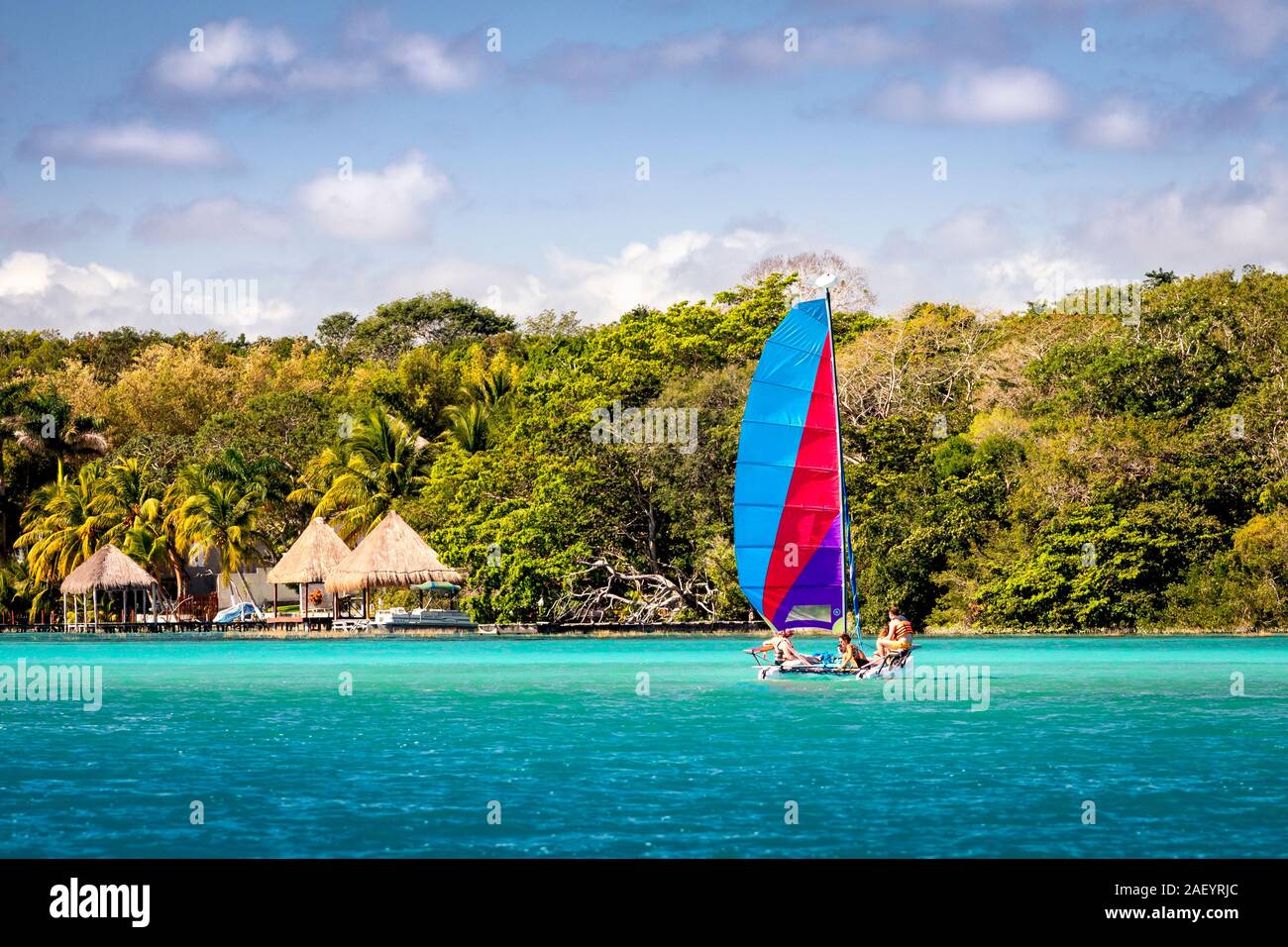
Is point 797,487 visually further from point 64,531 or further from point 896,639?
point 64,531

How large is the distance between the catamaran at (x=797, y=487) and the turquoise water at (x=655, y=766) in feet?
4.40

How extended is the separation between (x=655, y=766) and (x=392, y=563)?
2560 cm

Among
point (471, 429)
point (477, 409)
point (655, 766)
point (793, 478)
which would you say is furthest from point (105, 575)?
point (655, 766)

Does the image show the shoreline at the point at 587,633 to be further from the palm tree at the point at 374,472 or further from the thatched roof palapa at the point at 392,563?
the palm tree at the point at 374,472

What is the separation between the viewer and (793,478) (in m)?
22.3

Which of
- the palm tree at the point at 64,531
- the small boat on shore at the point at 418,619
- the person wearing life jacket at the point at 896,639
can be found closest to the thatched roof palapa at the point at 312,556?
the small boat on shore at the point at 418,619

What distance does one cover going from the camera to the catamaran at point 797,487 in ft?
72.5

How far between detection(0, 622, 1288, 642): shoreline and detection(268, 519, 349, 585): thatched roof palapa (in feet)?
4.91

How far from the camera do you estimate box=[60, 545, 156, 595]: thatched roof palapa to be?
140ft

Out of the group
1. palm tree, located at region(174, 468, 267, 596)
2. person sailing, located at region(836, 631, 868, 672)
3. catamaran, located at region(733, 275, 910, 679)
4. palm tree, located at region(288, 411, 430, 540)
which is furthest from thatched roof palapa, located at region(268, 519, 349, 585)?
person sailing, located at region(836, 631, 868, 672)

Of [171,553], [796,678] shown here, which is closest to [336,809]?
[796,678]

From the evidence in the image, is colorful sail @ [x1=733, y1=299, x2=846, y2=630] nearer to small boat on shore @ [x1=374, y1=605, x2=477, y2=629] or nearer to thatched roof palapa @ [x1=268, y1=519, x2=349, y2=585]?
small boat on shore @ [x1=374, y1=605, x2=477, y2=629]
